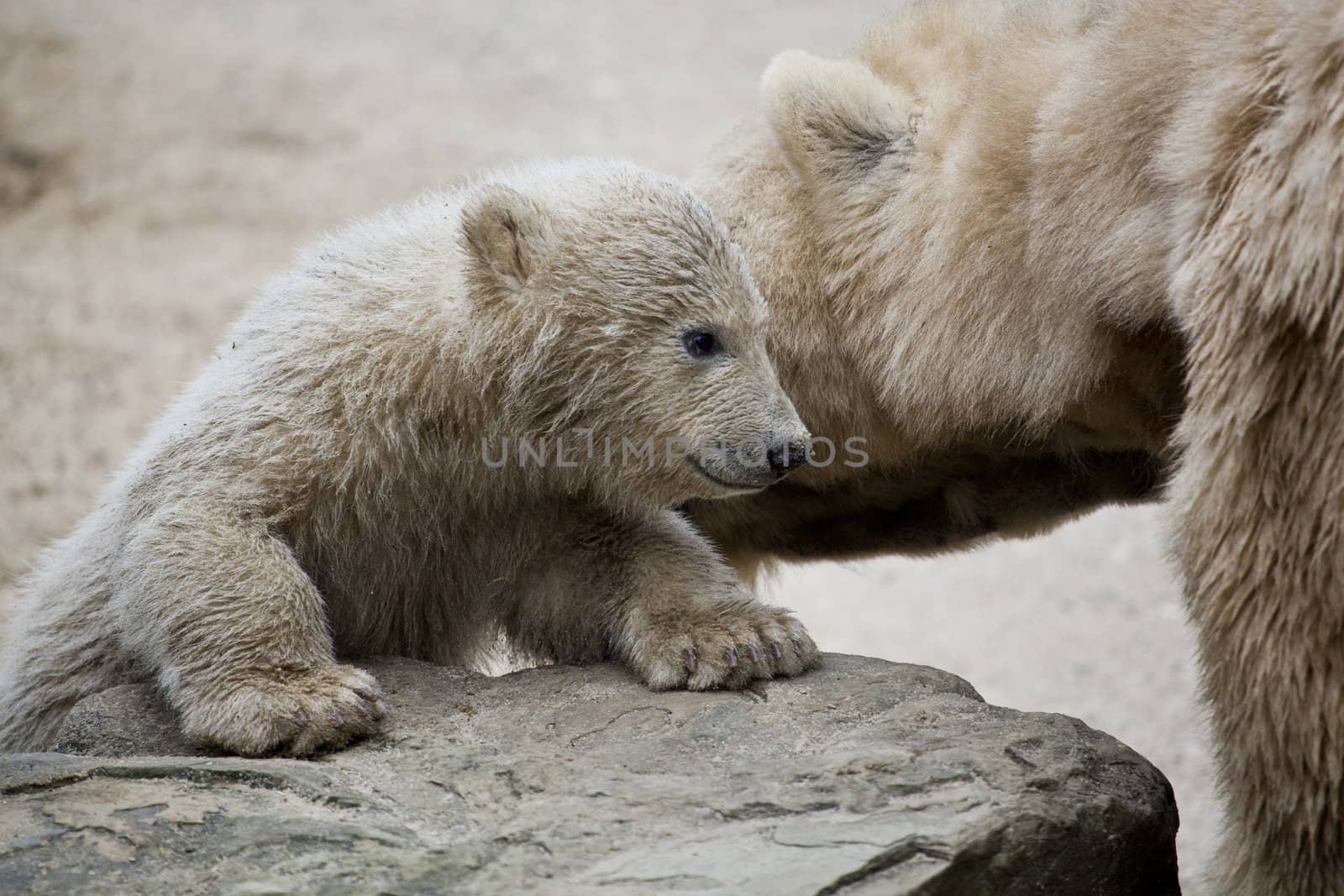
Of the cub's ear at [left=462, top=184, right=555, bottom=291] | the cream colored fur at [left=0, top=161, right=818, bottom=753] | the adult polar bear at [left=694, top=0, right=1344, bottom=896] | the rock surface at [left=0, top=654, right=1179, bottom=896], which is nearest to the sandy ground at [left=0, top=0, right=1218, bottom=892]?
the adult polar bear at [left=694, top=0, right=1344, bottom=896]

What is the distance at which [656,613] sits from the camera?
3227mm

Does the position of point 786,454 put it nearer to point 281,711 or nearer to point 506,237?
point 506,237

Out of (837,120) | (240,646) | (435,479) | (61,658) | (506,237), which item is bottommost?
(61,658)

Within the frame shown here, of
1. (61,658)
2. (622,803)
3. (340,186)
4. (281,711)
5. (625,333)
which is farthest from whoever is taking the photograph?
(340,186)

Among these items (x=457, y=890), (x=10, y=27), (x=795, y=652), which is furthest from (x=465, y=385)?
(x=10, y=27)

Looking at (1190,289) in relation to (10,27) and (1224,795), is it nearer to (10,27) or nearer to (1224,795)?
(1224,795)

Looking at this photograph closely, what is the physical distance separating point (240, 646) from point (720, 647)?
1.05 m

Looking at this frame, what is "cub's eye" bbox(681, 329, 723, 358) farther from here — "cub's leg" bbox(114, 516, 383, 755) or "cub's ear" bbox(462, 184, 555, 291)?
"cub's leg" bbox(114, 516, 383, 755)

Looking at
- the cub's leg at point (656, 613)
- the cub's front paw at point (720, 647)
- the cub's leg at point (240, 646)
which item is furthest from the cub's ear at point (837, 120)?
the cub's leg at point (240, 646)

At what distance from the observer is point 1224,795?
2746 millimetres

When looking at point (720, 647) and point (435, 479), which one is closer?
point (720, 647)

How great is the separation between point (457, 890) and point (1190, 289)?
5.88ft

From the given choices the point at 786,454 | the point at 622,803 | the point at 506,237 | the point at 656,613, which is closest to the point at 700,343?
the point at 786,454

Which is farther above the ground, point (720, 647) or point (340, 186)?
point (340, 186)
